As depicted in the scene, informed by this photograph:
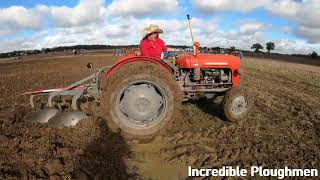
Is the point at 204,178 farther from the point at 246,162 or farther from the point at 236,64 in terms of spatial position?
the point at 236,64

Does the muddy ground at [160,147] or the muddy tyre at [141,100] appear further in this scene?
the muddy tyre at [141,100]

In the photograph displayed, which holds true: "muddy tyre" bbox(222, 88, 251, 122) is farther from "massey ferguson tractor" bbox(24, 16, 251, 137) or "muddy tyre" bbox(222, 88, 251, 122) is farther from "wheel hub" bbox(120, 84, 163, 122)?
"wheel hub" bbox(120, 84, 163, 122)

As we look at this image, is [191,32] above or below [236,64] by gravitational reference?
above

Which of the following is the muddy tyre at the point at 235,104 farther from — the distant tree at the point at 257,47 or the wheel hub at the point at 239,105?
the distant tree at the point at 257,47

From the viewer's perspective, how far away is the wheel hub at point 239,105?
6531 mm

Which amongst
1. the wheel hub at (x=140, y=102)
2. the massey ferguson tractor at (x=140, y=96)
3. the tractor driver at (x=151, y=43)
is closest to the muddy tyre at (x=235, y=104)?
the massey ferguson tractor at (x=140, y=96)

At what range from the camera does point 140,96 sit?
19.4 ft

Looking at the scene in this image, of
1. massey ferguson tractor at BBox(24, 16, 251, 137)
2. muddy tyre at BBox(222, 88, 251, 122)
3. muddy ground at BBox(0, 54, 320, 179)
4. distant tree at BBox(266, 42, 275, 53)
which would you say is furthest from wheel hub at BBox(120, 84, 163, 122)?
distant tree at BBox(266, 42, 275, 53)

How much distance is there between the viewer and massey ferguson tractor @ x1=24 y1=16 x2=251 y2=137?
5730mm

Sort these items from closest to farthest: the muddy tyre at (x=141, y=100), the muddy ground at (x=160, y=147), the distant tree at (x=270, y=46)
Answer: the muddy ground at (x=160, y=147) → the muddy tyre at (x=141, y=100) → the distant tree at (x=270, y=46)

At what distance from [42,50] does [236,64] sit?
295 ft

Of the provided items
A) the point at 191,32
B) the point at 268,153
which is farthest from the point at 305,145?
Result: the point at 191,32

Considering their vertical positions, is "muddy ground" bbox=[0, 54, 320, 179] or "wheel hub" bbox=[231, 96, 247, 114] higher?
"wheel hub" bbox=[231, 96, 247, 114]

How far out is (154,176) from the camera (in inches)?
176
